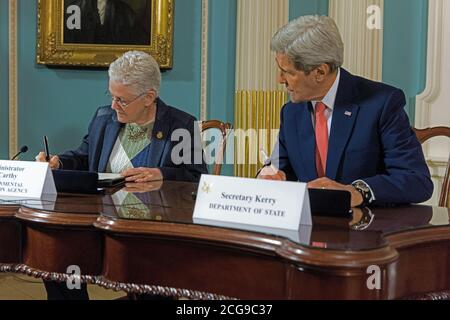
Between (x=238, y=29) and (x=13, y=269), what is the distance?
113 inches

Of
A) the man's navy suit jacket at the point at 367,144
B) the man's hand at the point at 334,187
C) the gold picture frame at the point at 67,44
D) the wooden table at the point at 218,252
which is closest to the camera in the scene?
the wooden table at the point at 218,252

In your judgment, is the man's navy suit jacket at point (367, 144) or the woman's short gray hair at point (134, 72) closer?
the man's navy suit jacket at point (367, 144)

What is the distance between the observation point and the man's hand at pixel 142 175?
2.27m

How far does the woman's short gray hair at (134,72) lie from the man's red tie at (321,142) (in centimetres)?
74

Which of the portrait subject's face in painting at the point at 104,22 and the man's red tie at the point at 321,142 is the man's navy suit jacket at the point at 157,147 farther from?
the portrait subject's face in painting at the point at 104,22

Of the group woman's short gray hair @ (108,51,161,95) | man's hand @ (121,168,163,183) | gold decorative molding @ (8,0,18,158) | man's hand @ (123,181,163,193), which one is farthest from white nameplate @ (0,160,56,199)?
gold decorative molding @ (8,0,18,158)

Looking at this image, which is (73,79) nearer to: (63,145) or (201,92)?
(63,145)

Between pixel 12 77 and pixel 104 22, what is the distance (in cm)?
68

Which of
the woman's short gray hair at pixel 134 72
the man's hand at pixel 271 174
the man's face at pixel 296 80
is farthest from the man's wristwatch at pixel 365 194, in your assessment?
the woman's short gray hair at pixel 134 72

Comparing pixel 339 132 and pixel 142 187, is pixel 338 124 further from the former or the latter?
pixel 142 187

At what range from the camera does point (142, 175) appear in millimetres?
2307

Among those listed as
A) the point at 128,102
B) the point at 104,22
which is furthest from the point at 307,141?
the point at 104,22

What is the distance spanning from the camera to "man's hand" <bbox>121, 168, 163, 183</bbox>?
2.27m
